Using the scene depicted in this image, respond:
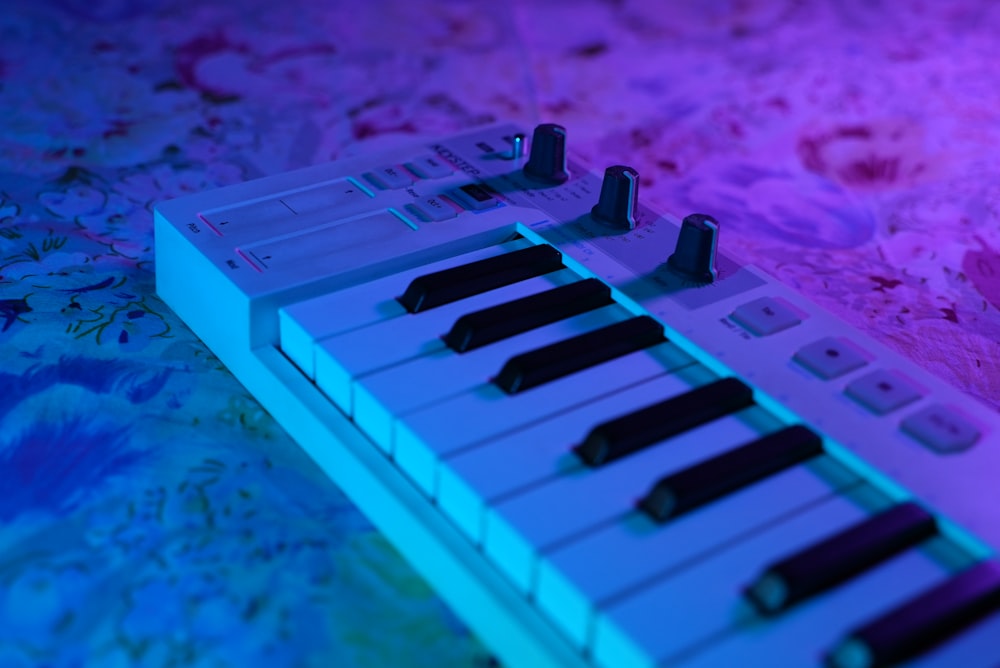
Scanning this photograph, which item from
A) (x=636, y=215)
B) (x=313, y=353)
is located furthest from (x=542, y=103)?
(x=313, y=353)

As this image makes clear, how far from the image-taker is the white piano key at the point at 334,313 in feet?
3.28

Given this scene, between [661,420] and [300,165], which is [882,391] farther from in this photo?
[300,165]

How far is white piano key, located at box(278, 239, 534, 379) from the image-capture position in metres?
1.00

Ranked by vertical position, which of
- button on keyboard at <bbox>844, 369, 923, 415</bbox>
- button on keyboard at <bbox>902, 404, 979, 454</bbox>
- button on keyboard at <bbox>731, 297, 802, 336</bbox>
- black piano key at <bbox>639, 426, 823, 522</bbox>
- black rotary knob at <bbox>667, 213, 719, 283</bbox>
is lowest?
black piano key at <bbox>639, 426, 823, 522</bbox>

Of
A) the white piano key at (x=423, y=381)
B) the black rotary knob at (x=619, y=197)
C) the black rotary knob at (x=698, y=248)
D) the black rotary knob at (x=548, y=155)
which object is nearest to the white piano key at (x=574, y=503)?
the white piano key at (x=423, y=381)

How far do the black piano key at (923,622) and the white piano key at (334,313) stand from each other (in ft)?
1.62

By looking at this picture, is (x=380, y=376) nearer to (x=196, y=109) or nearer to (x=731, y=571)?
(x=731, y=571)

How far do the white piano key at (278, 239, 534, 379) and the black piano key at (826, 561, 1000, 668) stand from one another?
49 cm

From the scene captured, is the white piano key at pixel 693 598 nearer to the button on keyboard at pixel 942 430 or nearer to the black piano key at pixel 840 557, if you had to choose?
the black piano key at pixel 840 557

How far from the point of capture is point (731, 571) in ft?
2.50

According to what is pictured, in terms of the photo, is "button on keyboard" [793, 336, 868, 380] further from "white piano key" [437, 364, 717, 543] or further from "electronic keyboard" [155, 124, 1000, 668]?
"white piano key" [437, 364, 717, 543]

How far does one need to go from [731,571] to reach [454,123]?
40.9 inches

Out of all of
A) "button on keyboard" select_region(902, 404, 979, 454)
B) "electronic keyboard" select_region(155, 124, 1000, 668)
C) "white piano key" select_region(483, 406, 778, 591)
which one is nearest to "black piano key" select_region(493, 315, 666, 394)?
"electronic keyboard" select_region(155, 124, 1000, 668)

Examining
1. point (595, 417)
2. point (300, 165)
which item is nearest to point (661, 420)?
point (595, 417)
